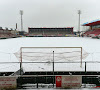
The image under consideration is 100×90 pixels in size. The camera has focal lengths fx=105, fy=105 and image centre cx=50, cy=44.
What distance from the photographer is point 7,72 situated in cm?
571

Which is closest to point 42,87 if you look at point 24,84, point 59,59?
point 24,84

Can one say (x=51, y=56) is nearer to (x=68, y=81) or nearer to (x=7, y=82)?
(x=68, y=81)

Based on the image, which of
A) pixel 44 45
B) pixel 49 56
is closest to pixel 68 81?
pixel 49 56

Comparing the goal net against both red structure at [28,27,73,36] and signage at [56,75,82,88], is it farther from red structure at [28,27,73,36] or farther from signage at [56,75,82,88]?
red structure at [28,27,73,36]

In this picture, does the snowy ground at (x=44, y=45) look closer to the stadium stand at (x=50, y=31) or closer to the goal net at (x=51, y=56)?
the goal net at (x=51, y=56)

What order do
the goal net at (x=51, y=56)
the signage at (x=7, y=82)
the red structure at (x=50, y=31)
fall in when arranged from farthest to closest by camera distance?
1. the red structure at (x=50, y=31)
2. the goal net at (x=51, y=56)
3. the signage at (x=7, y=82)

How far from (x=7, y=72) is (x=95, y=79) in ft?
14.8

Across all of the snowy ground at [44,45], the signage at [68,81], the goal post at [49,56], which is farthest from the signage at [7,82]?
the goal post at [49,56]

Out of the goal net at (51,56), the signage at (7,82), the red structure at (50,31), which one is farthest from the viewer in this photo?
the red structure at (50,31)

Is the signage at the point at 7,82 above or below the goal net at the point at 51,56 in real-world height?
below

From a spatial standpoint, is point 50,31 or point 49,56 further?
point 50,31

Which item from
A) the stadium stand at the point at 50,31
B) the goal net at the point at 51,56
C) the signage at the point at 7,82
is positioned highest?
the stadium stand at the point at 50,31

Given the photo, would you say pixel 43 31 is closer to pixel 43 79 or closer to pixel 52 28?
pixel 52 28

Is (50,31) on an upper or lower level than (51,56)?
upper
